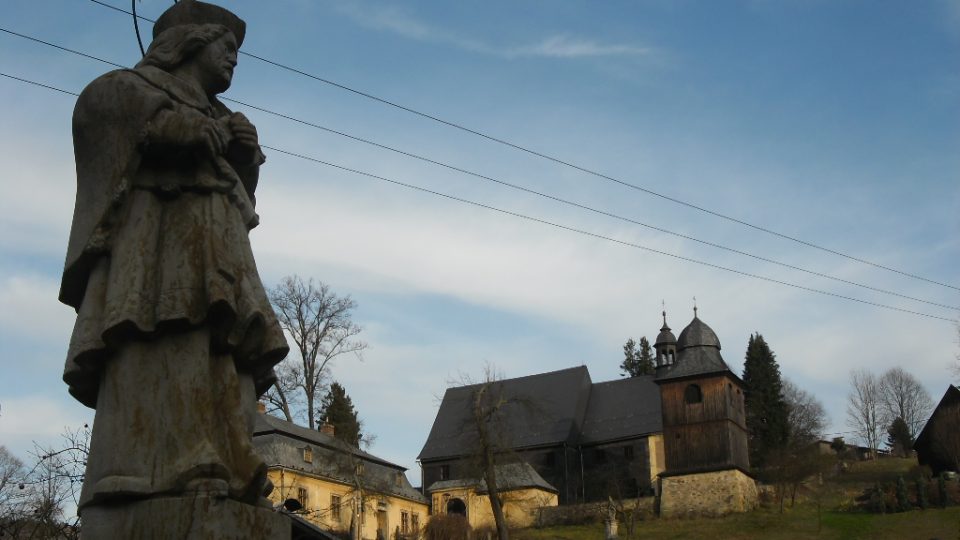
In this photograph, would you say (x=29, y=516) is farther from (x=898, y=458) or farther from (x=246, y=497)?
(x=898, y=458)

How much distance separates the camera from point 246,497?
4.82 m

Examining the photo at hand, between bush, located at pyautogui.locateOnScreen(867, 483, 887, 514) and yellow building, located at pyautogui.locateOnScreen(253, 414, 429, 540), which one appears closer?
yellow building, located at pyautogui.locateOnScreen(253, 414, 429, 540)

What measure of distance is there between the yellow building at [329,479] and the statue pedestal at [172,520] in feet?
145

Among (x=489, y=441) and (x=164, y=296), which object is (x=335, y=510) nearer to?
(x=489, y=441)

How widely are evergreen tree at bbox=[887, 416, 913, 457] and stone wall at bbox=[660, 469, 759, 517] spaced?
3863 cm

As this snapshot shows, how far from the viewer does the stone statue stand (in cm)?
477

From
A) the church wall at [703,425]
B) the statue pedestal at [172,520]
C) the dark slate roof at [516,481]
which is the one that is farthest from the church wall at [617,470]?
the statue pedestal at [172,520]

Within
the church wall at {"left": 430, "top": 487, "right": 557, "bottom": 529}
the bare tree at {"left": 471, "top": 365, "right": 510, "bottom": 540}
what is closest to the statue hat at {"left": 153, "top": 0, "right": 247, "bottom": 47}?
the bare tree at {"left": 471, "top": 365, "right": 510, "bottom": 540}

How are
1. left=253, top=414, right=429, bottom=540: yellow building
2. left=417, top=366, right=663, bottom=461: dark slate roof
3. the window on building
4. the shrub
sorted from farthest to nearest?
1. left=417, top=366, right=663, bottom=461: dark slate roof
2. the shrub
3. the window on building
4. left=253, top=414, right=429, bottom=540: yellow building

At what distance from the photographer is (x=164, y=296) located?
16.1 feet

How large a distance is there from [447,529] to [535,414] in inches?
1240

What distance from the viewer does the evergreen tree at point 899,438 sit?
99.6m

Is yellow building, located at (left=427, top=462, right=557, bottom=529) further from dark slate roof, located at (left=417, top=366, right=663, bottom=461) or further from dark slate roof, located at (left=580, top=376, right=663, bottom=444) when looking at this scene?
dark slate roof, located at (left=580, top=376, right=663, bottom=444)

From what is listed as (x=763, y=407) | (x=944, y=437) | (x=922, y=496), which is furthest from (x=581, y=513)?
(x=763, y=407)
